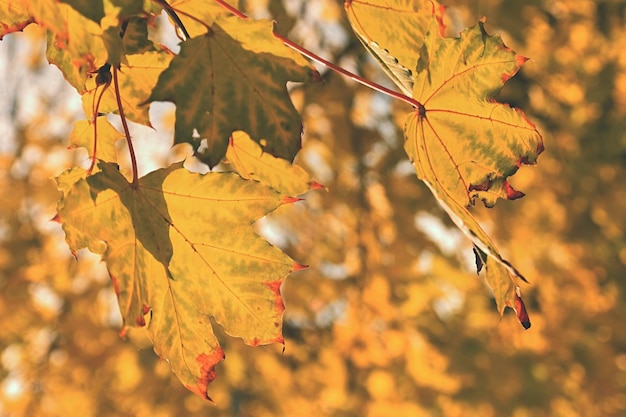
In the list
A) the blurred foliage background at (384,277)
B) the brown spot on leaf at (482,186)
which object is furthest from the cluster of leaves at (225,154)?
the blurred foliage background at (384,277)

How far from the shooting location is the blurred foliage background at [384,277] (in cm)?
269

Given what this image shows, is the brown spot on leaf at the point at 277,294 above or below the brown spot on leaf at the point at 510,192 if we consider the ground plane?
below

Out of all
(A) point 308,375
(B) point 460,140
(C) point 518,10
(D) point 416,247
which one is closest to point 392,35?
(B) point 460,140

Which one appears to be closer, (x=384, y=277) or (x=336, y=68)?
(x=336, y=68)

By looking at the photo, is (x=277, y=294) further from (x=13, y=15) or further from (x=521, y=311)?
(x=13, y=15)

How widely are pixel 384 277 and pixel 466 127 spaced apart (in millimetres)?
2078

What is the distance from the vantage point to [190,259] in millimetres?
626

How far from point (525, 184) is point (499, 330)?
2.26 feet

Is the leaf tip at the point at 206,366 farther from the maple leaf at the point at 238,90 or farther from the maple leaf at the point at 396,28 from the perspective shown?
the maple leaf at the point at 396,28

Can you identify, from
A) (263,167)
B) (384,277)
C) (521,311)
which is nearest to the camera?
(521,311)

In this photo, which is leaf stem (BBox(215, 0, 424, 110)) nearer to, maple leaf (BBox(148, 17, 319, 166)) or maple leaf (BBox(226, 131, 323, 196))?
maple leaf (BBox(148, 17, 319, 166))

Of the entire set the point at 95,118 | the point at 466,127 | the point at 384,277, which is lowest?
the point at 384,277

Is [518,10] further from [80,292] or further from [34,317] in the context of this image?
[34,317]

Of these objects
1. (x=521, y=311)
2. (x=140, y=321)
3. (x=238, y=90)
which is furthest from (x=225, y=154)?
(x=521, y=311)
